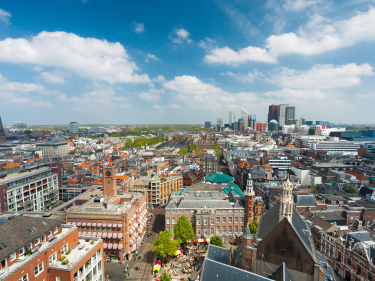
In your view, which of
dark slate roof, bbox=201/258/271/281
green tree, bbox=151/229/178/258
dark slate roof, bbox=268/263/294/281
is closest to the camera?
dark slate roof, bbox=268/263/294/281

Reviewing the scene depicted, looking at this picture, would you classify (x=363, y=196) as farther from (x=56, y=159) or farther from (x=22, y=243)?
(x=56, y=159)

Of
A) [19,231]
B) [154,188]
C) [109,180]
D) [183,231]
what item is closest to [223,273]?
[183,231]

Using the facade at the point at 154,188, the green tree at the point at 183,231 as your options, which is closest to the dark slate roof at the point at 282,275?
the green tree at the point at 183,231

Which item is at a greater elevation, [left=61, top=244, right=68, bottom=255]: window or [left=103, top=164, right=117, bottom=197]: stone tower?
[left=103, top=164, right=117, bottom=197]: stone tower

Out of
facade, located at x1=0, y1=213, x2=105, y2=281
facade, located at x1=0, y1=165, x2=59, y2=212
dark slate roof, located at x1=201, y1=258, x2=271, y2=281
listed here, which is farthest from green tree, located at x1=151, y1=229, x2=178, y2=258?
facade, located at x1=0, y1=165, x2=59, y2=212

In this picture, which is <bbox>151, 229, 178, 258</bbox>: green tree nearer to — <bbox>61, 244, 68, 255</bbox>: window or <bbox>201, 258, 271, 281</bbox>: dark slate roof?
<bbox>201, 258, 271, 281</bbox>: dark slate roof

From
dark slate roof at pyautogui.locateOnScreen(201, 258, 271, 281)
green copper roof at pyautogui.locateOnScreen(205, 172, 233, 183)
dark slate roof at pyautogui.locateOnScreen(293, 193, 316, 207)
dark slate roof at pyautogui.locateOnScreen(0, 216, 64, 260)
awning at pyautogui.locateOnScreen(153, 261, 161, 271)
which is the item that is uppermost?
dark slate roof at pyautogui.locateOnScreen(0, 216, 64, 260)

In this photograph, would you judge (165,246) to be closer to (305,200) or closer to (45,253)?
(45,253)
